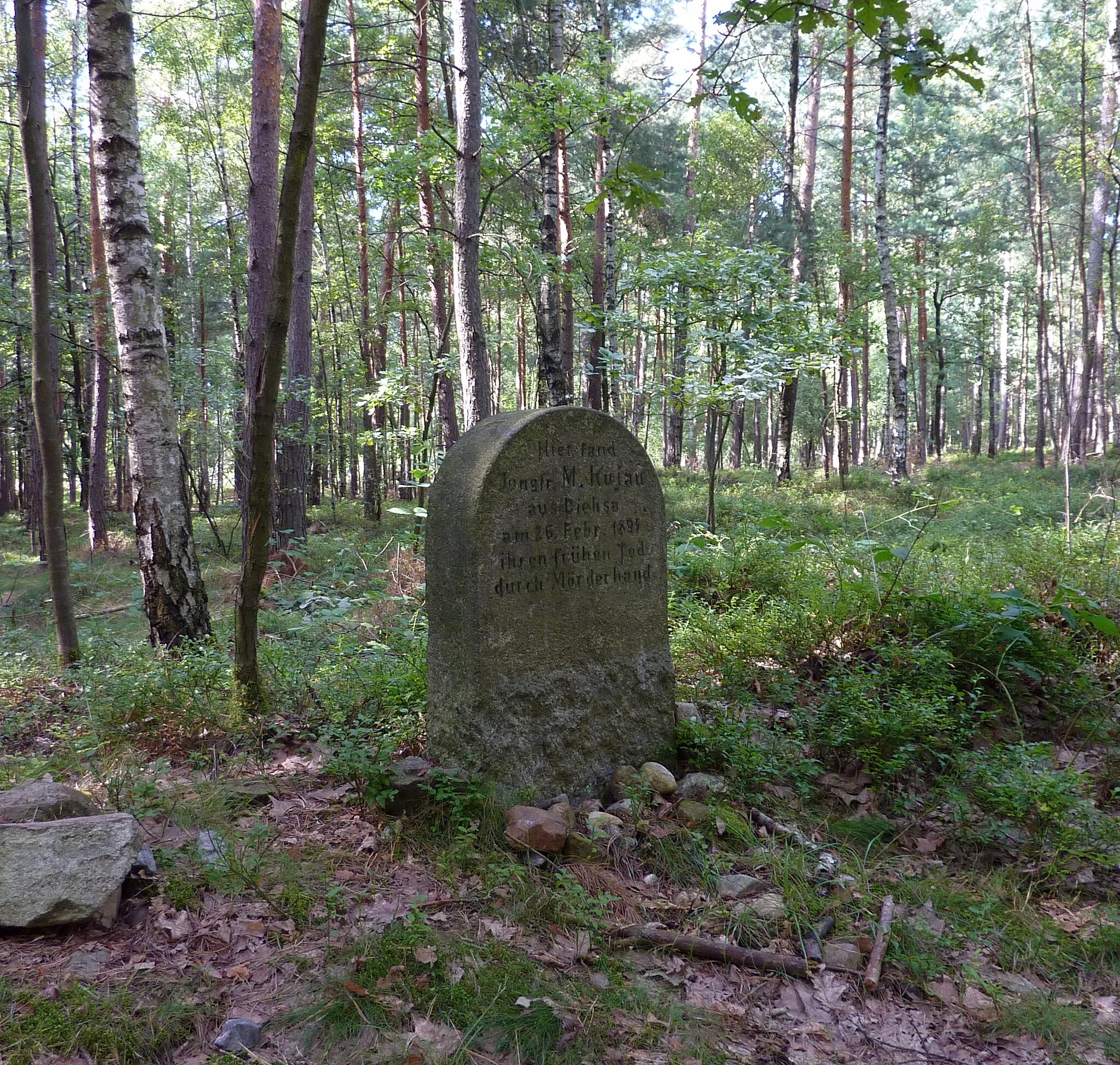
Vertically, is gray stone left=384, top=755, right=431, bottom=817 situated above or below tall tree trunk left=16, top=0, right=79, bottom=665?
below

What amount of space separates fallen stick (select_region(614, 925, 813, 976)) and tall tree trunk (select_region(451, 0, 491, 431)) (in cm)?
537

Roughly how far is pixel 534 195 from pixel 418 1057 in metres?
15.6

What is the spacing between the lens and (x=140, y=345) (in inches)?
219

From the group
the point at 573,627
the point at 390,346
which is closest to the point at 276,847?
the point at 573,627

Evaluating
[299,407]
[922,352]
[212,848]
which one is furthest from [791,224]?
[212,848]

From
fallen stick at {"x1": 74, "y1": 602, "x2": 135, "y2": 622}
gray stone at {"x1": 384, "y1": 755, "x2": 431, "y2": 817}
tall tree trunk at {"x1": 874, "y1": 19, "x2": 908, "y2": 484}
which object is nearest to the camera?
gray stone at {"x1": 384, "y1": 755, "x2": 431, "y2": 817}

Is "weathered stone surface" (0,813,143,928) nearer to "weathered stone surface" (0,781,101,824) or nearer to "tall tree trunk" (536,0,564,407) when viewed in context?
"weathered stone surface" (0,781,101,824)

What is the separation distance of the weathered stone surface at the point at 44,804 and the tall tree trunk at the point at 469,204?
5012mm

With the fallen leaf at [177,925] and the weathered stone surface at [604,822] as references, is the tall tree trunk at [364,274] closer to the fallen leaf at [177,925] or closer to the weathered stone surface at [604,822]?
the weathered stone surface at [604,822]

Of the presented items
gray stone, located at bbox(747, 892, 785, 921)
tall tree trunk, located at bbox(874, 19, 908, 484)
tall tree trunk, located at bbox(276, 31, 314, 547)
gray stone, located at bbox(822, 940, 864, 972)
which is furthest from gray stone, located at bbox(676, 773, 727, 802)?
tall tree trunk, located at bbox(874, 19, 908, 484)

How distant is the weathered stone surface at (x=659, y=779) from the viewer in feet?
13.4

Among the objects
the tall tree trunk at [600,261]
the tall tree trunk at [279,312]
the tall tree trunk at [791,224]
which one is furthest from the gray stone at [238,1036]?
the tall tree trunk at [791,224]

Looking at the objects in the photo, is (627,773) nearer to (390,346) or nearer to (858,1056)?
(858,1056)

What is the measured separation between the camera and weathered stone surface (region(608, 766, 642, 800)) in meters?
4.04
